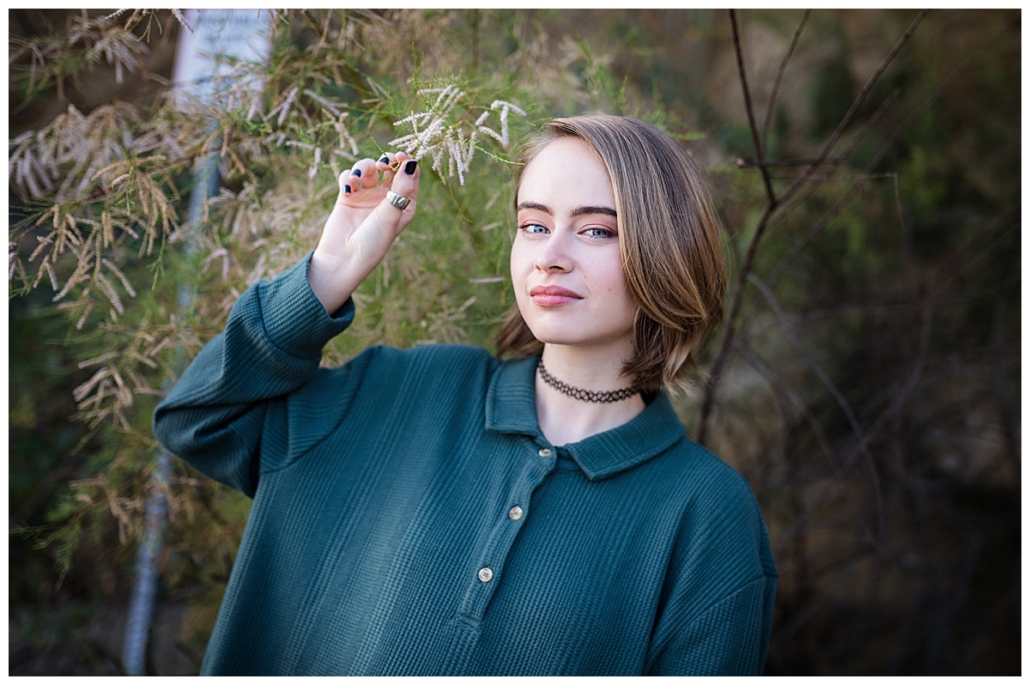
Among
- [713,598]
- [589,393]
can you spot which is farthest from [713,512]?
[589,393]

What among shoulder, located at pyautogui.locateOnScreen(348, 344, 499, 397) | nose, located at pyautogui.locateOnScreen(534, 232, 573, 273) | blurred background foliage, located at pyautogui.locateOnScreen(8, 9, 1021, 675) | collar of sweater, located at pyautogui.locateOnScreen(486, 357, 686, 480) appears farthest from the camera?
blurred background foliage, located at pyautogui.locateOnScreen(8, 9, 1021, 675)

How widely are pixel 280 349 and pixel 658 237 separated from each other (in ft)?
2.05

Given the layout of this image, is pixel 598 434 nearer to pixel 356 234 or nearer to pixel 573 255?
pixel 573 255

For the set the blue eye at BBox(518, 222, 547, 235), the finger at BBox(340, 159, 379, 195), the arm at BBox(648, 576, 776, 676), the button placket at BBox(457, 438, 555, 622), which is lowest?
the arm at BBox(648, 576, 776, 676)

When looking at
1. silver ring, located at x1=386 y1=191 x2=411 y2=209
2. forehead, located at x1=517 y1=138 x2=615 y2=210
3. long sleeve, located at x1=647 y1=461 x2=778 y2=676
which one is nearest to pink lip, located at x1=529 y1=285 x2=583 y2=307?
forehead, located at x1=517 y1=138 x2=615 y2=210

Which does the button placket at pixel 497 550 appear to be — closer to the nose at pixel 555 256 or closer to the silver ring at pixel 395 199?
the nose at pixel 555 256

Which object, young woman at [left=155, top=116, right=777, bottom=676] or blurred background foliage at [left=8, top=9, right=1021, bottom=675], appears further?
blurred background foliage at [left=8, top=9, right=1021, bottom=675]

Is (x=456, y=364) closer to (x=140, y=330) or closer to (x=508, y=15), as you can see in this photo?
(x=140, y=330)

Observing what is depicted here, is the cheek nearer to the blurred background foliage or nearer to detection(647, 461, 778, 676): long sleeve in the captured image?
the blurred background foliage

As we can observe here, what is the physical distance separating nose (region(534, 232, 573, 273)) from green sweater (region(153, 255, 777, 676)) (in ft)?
0.86

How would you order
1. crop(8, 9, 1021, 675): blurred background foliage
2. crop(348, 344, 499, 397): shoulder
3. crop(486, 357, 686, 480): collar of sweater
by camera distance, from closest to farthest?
crop(486, 357, 686, 480): collar of sweater < crop(348, 344, 499, 397): shoulder < crop(8, 9, 1021, 675): blurred background foliage

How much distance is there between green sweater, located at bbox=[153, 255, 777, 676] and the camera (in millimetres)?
1207

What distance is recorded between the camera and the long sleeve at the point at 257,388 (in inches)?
47.6

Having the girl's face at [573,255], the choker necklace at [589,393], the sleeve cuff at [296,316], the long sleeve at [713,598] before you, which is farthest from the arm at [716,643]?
the sleeve cuff at [296,316]
